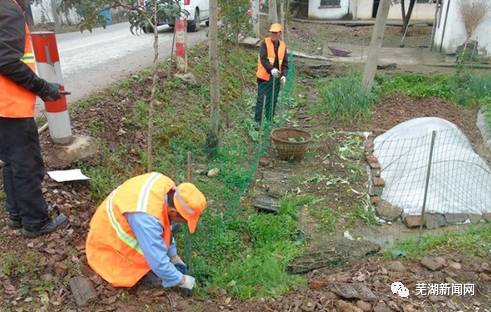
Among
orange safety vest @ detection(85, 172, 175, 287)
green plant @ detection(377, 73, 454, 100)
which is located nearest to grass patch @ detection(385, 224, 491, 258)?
orange safety vest @ detection(85, 172, 175, 287)

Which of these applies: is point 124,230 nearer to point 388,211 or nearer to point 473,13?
point 388,211

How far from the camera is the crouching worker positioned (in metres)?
2.64

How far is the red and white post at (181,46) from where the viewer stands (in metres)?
7.51

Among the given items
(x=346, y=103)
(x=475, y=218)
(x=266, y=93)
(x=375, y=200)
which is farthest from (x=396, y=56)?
(x=475, y=218)

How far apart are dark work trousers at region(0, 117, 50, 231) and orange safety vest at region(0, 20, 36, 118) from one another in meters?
0.06

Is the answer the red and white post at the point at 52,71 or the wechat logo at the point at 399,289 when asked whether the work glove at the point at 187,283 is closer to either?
the wechat logo at the point at 399,289

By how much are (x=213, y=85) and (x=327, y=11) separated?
62.3 feet

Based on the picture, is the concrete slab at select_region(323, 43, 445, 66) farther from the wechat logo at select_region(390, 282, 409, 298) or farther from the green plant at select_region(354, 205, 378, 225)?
the wechat logo at select_region(390, 282, 409, 298)

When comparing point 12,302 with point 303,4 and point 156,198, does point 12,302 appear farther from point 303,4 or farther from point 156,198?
point 303,4

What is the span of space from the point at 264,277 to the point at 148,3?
9.23 feet

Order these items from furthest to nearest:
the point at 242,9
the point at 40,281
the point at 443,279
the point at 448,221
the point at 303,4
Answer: the point at 303,4
the point at 242,9
the point at 448,221
the point at 443,279
the point at 40,281

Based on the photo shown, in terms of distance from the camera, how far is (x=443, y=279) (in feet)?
11.2

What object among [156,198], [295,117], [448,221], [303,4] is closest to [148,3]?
[156,198]

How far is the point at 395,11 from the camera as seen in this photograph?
898 inches
